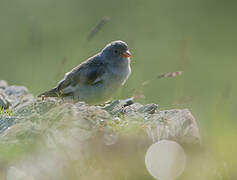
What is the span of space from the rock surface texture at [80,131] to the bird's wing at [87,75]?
176cm

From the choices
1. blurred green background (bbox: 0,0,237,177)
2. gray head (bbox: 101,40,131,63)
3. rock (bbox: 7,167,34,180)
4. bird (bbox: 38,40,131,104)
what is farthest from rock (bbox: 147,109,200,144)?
blurred green background (bbox: 0,0,237,177)

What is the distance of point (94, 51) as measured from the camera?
13977 millimetres

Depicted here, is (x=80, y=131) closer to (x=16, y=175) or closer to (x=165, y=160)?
(x=165, y=160)

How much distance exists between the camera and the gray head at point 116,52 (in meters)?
7.17

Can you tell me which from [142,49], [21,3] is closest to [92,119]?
[142,49]

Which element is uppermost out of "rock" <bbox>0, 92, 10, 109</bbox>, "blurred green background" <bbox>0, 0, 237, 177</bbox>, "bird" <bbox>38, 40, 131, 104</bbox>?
"blurred green background" <bbox>0, 0, 237, 177</bbox>

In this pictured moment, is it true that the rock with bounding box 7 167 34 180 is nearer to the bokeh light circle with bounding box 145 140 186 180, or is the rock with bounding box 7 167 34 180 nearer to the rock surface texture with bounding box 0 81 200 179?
the rock surface texture with bounding box 0 81 200 179

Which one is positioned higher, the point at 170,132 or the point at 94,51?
the point at 94,51

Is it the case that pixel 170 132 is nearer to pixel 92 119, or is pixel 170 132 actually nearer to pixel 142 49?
pixel 92 119

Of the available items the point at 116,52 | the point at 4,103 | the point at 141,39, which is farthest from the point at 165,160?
the point at 141,39

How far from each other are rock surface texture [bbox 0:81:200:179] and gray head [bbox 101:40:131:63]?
2228mm

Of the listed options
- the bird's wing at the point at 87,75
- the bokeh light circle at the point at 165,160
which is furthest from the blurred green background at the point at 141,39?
the bokeh light circle at the point at 165,160

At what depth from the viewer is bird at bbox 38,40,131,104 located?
6641 millimetres

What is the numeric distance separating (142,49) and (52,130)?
11.2m
